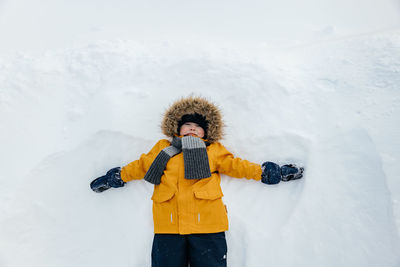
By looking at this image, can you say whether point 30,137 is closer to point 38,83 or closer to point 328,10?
point 38,83

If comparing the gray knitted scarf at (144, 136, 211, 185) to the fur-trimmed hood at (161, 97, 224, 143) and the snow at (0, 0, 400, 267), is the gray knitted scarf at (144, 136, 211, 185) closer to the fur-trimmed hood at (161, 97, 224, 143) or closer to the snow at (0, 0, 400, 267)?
the fur-trimmed hood at (161, 97, 224, 143)

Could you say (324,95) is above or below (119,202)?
above

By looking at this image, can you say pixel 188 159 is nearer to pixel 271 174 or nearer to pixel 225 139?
pixel 225 139

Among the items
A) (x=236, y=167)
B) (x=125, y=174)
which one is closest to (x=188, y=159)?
(x=236, y=167)

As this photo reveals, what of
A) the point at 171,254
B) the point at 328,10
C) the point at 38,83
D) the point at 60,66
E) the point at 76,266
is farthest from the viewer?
the point at 328,10

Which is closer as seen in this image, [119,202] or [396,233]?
[396,233]

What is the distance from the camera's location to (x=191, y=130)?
2398mm

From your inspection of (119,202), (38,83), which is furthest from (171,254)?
(38,83)

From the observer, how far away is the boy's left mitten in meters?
2.34

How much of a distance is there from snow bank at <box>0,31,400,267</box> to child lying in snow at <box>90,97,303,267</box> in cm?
23

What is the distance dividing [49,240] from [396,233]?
10.1ft

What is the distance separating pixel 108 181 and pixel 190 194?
2.95 ft

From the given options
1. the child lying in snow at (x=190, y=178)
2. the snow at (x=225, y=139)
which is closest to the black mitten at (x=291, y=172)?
the child lying in snow at (x=190, y=178)

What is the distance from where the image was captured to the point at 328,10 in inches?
169
